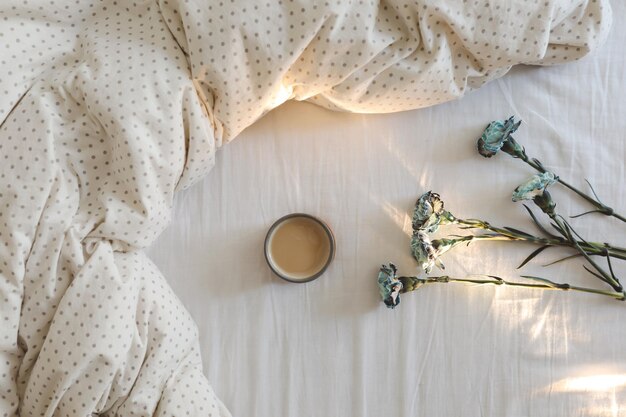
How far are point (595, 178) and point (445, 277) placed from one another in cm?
35

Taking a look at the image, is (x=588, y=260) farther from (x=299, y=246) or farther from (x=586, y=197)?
(x=299, y=246)

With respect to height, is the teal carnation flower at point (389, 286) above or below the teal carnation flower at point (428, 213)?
below

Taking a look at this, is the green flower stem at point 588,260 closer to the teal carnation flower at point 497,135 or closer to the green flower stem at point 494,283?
the green flower stem at point 494,283

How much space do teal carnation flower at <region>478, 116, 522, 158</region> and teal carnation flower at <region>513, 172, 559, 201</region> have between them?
7cm

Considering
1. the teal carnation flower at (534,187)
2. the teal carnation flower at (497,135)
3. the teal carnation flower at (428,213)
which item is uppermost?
the teal carnation flower at (497,135)

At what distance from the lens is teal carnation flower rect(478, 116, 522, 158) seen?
1.18 m

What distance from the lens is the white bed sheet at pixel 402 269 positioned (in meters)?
1.18

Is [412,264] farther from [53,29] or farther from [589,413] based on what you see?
[53,29]

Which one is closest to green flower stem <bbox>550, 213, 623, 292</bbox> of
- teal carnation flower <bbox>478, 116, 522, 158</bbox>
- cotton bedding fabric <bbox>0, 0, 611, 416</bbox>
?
teal carnation flower <bbox>478, 116, 522, 158</bbox>

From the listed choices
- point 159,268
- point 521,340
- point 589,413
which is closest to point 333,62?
point 159,268

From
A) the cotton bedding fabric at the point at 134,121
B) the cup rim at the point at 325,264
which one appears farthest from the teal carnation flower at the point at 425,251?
the cotton bedding fabric at the point at 134,121

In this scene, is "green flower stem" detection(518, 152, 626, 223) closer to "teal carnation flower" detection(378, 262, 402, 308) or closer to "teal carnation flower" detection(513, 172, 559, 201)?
"teal carnation flower" detection(513, 172, 559, 201)

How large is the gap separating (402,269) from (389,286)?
7cm

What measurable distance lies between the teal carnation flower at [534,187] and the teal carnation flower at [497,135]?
0.07 m
